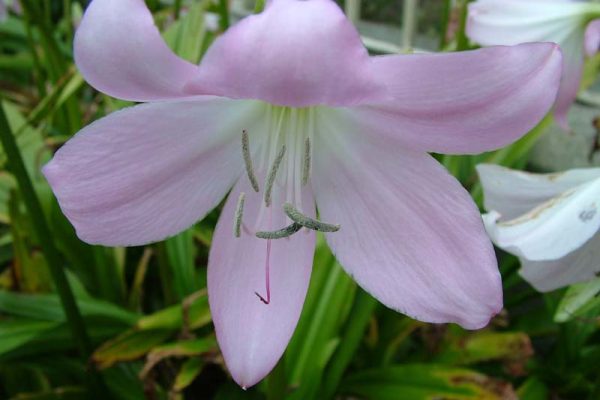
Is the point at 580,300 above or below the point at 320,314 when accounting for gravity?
above

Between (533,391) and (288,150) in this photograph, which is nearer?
(288,150)

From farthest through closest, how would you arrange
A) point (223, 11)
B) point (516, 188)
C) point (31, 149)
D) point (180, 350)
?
point (31, 149)
point (223, 11)
point (180, 350)
point (516, 188)

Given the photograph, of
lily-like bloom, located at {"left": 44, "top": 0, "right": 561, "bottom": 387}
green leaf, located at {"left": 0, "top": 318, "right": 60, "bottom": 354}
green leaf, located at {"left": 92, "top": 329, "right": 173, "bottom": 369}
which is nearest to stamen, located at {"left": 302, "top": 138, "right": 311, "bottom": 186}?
lily-like bloom, located at {"left": 44, "top": 0, "right": 561, "bottom": 387}

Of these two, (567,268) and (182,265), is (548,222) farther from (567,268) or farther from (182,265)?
(182,265)

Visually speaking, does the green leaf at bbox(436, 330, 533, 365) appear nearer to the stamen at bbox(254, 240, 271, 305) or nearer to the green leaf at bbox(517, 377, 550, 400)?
the green leaf at bbox(517, 377, 550, 400)

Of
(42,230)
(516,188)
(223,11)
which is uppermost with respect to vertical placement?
(223,11)

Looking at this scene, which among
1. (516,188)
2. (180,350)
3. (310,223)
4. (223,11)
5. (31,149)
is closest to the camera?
(310,223)

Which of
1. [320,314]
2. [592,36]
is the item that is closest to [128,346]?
[320,314]

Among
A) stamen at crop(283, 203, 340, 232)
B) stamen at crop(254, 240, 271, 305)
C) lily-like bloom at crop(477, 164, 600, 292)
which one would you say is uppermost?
stamen at crop(283, 203, 340, 232)
